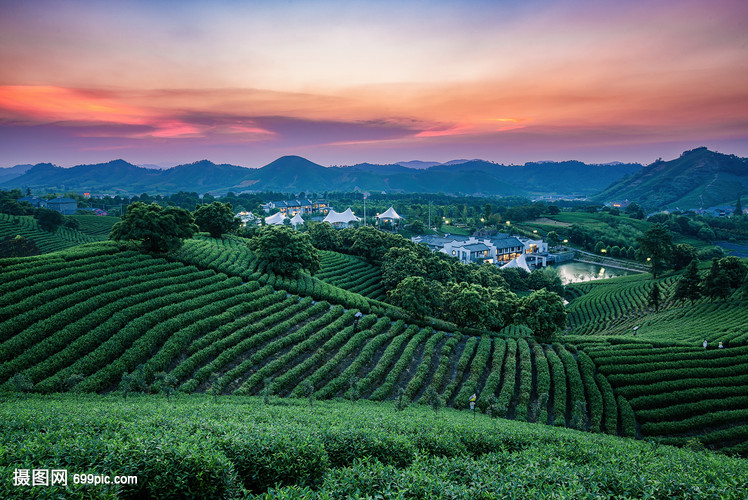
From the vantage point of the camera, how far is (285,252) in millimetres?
32375

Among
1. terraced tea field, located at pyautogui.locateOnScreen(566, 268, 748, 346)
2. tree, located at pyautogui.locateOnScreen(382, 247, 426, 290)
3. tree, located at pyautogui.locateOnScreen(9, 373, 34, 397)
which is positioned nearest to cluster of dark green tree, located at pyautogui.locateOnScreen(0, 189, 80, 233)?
tree, located at pyautogui.locateOnScreen(382, 247, 426, 290)

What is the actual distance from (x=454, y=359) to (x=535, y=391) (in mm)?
5200

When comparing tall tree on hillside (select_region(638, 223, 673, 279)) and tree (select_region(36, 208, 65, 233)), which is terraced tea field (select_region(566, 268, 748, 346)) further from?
tree (select_region(36, 208, 65, 233))

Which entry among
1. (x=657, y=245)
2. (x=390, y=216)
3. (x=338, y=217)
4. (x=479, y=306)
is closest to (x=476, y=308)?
(x=479, y=306)

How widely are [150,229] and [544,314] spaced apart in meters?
32.1

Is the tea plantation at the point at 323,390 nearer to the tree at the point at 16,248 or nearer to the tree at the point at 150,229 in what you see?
the tree at the point at 150,229

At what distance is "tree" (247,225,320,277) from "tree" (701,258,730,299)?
129 feet

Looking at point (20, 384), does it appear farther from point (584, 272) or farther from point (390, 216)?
point (584, 272)

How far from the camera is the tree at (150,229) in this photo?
27.8 meters

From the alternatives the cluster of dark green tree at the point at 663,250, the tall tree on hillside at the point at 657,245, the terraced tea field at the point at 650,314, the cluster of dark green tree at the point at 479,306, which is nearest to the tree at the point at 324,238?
the cluster of dark green tree at the point at 479,306

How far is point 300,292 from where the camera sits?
29203 mm

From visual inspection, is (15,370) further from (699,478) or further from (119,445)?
(699,478)

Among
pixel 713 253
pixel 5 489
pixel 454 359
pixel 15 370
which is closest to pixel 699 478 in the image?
pixel 5 489

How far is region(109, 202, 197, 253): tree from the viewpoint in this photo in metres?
27.8
